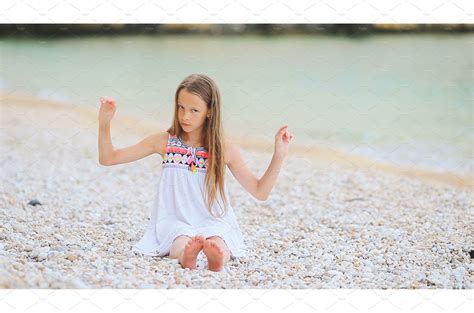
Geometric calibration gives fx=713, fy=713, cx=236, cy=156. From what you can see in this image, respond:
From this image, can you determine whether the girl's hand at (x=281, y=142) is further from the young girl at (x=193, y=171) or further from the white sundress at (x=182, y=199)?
the white sundress at (x=182, y=199)

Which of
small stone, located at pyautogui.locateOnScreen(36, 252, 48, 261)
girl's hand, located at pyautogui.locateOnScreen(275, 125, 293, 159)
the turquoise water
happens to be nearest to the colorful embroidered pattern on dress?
girl's hand, located at pyautogui.locateOnScreen(275, 125, 293, 159)

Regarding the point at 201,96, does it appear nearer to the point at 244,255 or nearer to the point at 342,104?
the point at 244,255

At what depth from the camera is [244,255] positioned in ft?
7.73

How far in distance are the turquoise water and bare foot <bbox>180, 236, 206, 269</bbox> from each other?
47.4 inches

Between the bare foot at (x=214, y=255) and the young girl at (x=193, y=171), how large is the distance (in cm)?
10

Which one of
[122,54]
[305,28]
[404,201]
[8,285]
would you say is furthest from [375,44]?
[8,285]

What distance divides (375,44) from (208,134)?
1.20 meters

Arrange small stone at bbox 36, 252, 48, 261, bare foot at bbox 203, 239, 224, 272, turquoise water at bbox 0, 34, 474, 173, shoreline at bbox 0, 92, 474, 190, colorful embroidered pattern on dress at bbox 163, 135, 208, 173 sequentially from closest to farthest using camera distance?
1. bare foot at bbox 203, 239, 224, 272
2. small stone at bbox 36, 252, 48, 261
3. colorful embroidered pattern on dress at bbox 163, 135, 208, 173
4. turquoise water at bbox 0, 34, 474, 173
5. shoreline at bbox 0, 92, 474, 190

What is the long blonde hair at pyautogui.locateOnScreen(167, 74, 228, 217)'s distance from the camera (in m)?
2.25

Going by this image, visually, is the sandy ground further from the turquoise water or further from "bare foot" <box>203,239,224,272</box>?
the turquoise water

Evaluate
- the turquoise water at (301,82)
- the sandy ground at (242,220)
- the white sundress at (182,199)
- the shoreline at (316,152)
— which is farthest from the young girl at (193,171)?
the shoreline at (316,152)

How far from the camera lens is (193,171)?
2.29 meters
